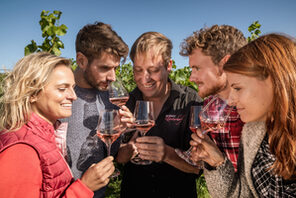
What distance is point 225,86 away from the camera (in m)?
2.69

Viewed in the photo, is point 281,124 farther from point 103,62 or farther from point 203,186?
point 203,186

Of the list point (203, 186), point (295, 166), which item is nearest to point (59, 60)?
point (295, 166)

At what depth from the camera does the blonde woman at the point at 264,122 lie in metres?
1.58

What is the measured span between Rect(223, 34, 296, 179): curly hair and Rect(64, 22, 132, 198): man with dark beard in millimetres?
1324

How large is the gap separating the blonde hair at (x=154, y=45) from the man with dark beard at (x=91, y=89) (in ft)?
Result: 0.74

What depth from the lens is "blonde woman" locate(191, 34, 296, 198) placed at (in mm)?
1576

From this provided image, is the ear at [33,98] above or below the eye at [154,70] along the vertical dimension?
below

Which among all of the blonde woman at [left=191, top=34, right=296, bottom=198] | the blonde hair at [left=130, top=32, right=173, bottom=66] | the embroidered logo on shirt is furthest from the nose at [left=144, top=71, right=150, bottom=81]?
the blonde woman at [left=191, top=34, right=296, bottom=198]

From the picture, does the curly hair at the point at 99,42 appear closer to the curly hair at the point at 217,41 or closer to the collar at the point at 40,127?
the curly hair at the point at 217,41

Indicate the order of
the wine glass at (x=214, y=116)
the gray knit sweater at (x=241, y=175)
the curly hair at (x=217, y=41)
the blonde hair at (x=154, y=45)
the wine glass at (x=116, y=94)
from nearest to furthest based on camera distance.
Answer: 1. the gray knit sweater at (x=241, y=175)
2. the wine glass at (x=214, y=116)
3. the wine glass at (x=116, y=94)
4. the curly hair at (x=217, y=41)
5. the blonde hair at (x=154, y=45)

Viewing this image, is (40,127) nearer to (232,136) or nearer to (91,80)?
(91,80)

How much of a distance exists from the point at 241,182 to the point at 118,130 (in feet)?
4.03

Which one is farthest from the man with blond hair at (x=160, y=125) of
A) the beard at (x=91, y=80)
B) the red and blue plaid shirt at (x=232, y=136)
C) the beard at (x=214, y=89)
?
the beard at (x=91, y=80)

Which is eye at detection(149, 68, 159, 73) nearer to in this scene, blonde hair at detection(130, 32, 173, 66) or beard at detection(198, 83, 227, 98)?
blonde hair at detection(130, 32, 173, 66)
